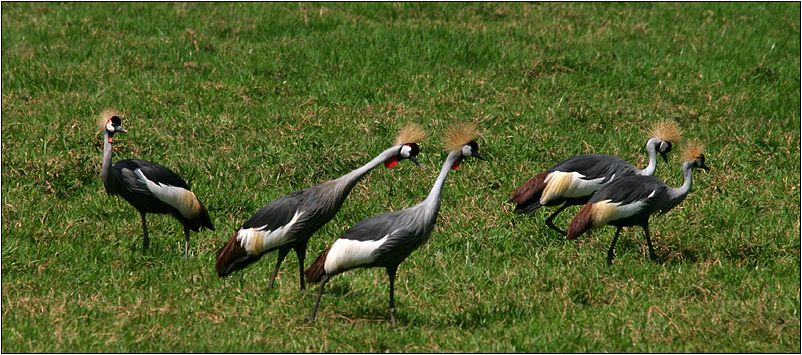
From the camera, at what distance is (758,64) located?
1030cm

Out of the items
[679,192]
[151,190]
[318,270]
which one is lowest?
[679,192]

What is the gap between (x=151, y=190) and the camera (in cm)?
618

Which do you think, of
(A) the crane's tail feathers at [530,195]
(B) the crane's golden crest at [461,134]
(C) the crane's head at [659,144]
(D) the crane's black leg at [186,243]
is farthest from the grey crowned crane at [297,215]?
(C) the crane's head at [659,144]

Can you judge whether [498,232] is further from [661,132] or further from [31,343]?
[31,343]

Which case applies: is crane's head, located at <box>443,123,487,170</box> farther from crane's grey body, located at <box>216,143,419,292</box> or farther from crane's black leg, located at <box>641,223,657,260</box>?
crane's black leg, located at <box>641,223,657,260</box>

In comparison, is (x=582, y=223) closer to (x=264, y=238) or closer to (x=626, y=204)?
(x=626, y=204)

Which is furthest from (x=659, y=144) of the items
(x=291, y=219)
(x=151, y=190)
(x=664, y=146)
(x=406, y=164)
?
(x=151, y=190)

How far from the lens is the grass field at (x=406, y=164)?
4.99 m

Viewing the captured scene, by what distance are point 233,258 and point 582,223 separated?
8.67 ft

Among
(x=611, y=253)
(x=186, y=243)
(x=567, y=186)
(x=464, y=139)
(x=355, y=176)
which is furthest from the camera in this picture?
(x=567, y=186)

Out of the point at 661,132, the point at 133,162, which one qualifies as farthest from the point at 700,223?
the point at 133,162

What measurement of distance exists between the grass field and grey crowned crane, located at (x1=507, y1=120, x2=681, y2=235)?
0.22 meters

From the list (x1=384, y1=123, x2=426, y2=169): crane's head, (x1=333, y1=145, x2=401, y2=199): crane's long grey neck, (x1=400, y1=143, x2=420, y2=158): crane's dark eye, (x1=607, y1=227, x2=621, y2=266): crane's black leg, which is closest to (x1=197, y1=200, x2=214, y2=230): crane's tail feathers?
(x1=333, y1=145, x2=401, y2=199): crane's long grey neck

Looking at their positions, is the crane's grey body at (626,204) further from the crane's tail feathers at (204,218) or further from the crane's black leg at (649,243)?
the crane's tail feathers at (204,218)
